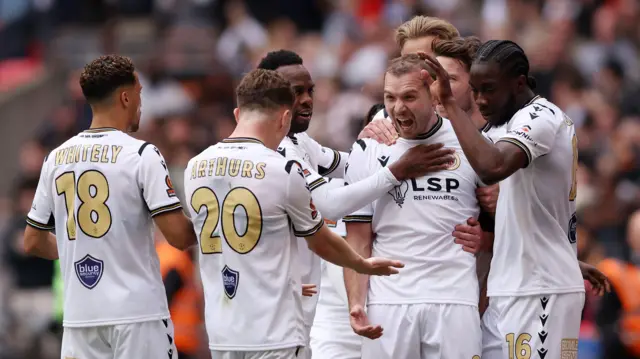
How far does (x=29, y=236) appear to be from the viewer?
782 centimetres

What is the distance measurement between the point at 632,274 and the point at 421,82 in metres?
4.65

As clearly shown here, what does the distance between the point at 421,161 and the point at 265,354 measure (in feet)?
5.16

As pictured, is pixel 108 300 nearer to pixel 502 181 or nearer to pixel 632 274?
pixel 502 181

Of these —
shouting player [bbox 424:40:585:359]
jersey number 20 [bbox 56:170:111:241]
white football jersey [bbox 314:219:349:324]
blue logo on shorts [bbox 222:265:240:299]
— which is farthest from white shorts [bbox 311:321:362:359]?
jersey number 20 [bbox 56:170:111:241]

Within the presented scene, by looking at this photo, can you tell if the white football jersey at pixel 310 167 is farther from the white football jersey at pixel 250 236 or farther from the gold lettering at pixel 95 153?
the gold lettering at pixel 95 153

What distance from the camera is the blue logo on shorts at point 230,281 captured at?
278 inches

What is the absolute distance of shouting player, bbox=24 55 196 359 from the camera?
7406 mm

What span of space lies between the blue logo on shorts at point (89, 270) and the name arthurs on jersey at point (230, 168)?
844 millimetres

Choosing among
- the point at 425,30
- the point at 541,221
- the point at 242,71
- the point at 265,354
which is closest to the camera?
the point at 265,354

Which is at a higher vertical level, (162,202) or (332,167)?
(332,167)

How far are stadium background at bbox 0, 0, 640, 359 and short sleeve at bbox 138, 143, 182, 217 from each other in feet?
17.1

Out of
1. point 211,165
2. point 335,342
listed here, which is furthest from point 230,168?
point 335,342

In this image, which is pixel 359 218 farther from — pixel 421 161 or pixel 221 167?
pixel 221 167

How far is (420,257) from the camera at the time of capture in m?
7.67
